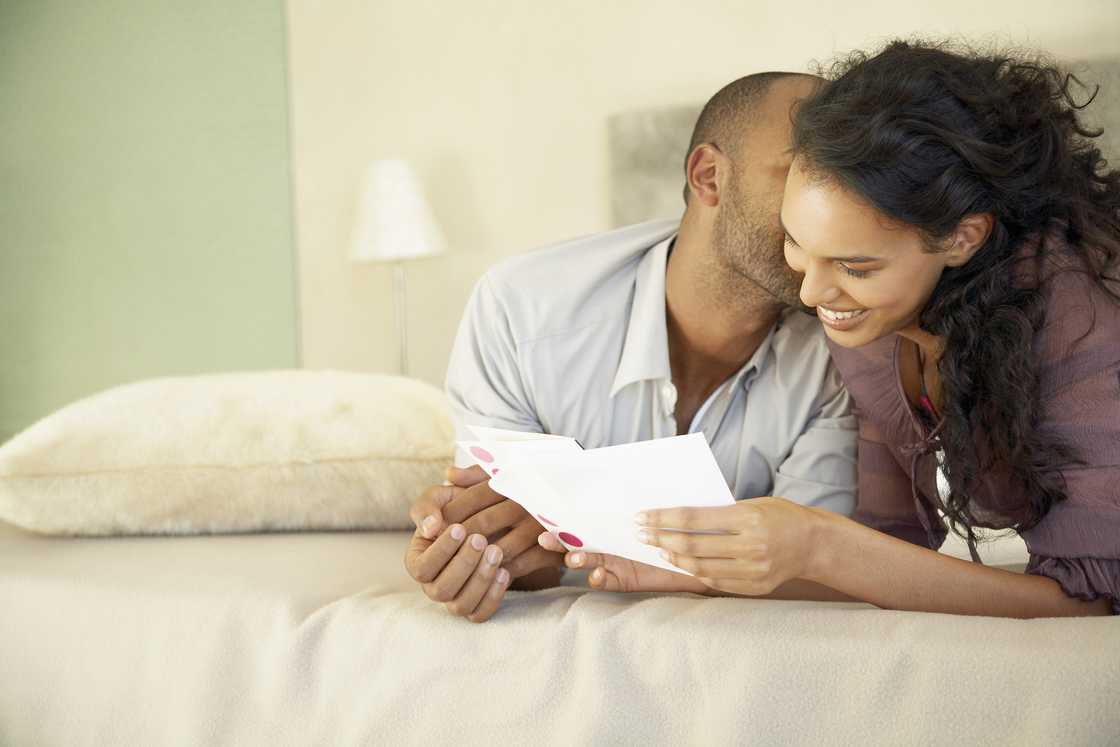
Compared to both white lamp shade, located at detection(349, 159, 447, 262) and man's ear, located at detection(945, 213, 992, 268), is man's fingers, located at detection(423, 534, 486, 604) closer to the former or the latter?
man's ear, located at detection(945, 213, 992, 268)

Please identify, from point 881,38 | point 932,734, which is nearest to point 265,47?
point 881,38

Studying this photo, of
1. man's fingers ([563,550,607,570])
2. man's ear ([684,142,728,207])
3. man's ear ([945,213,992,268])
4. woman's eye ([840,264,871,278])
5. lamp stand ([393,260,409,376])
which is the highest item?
man's ear ([684,142,728,207])

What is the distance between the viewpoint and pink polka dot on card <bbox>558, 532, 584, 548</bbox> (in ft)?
4.23

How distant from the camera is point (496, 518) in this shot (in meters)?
1.39

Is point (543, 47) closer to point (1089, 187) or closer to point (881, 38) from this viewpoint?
point (881, 38)

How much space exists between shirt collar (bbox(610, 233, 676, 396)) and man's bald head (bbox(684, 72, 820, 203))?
0.68 feet

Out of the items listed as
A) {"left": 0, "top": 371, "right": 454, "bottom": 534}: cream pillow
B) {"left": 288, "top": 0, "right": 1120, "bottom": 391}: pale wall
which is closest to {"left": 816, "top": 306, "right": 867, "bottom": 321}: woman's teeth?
{"left": 0, "top": 371, "right": 454, "bottom": 534}: cream pillow

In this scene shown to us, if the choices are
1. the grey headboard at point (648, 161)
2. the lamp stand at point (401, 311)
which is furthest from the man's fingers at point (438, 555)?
the lamp stand at point (401, 311)

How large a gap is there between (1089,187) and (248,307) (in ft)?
10.8

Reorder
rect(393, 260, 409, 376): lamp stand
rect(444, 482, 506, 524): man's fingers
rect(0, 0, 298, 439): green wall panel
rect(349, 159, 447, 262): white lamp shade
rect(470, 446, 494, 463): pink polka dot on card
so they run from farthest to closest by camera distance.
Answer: rect(0, 0, 298, 439): green wall panel < rect(393, 260, 409, 376): lamp stand < rect(349, 159, 447, 262): white lamp shade < rect(444, 482, 506, 524): man's fingers < rect(470, 446, 494, 463): pink polka dot on card

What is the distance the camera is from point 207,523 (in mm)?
1850

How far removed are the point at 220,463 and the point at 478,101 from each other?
224 centimetres

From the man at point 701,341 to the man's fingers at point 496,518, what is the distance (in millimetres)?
221

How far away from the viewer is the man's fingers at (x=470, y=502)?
1401mm
